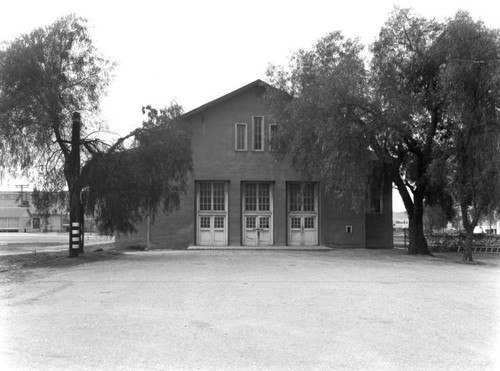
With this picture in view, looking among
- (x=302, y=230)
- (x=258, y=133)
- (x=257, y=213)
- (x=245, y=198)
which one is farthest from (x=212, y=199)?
Answer: (x=302, y=230)

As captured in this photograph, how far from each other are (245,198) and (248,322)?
2305 centimetres

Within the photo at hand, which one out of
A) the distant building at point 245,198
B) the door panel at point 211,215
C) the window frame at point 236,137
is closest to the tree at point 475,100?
the distant building at point 245,198

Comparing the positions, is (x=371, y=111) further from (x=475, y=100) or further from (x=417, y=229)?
(x=417, y=229)

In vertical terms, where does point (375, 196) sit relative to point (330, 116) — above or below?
below

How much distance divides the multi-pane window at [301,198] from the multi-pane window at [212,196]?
156 inches

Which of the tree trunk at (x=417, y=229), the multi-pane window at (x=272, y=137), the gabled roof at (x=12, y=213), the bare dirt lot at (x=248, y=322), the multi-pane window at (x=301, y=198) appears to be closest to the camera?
the bare dirt lot at (x=248, y=322)

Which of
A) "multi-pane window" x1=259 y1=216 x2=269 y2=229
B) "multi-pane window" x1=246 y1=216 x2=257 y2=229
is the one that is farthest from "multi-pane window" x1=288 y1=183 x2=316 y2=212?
"multi-pane window" x1=246 y1=216 x2=257 y2=229

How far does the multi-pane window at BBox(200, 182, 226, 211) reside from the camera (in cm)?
3091

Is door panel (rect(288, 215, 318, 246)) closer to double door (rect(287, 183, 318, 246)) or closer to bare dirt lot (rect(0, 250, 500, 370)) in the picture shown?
double door (rect(287, 183, 318, 246))

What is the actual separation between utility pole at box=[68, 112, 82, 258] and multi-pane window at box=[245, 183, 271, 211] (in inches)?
462

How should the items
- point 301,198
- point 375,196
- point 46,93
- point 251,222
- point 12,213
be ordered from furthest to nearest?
1. point 12,213
2. point 301,198
3. point 251,222
4. point 375,196
5. point 46,93

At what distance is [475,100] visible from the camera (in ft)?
66.0

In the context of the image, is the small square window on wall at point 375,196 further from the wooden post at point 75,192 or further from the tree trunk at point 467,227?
the wooden post at point 75,192

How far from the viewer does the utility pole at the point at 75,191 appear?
68.3ft
